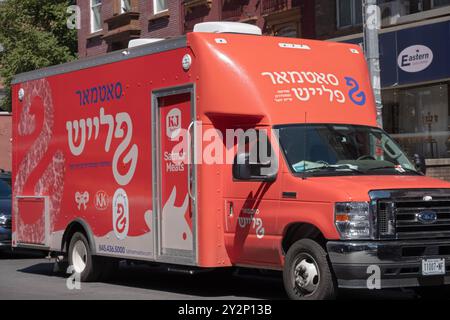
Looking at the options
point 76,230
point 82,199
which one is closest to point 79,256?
point 76,230

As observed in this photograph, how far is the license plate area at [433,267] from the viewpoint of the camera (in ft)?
32.2

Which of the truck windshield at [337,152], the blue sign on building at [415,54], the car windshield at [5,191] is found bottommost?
the car windshield at [5,191]

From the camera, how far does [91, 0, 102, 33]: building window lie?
107 feet

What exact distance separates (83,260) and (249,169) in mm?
4097

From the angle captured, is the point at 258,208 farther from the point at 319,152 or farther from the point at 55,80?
the point at 55,80

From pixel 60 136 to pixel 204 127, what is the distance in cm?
379

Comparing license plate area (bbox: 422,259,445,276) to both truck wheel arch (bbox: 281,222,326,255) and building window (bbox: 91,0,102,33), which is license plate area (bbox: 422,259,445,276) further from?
building window (bbox: 91,0,102,33)

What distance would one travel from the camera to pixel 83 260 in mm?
13750

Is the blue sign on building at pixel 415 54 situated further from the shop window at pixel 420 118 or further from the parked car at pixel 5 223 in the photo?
the parked car at pixel 5 223

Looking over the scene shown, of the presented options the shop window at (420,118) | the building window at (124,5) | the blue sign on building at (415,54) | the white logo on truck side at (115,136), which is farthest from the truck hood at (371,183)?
the building window at (124,5)

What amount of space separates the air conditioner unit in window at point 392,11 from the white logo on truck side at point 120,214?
943 centimetres

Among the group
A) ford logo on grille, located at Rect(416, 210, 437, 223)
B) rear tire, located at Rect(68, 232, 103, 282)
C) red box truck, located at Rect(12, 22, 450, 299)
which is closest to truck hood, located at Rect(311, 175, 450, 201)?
red box truck, located at Rect(12, 22, 450, 299)

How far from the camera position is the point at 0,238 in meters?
17.9
